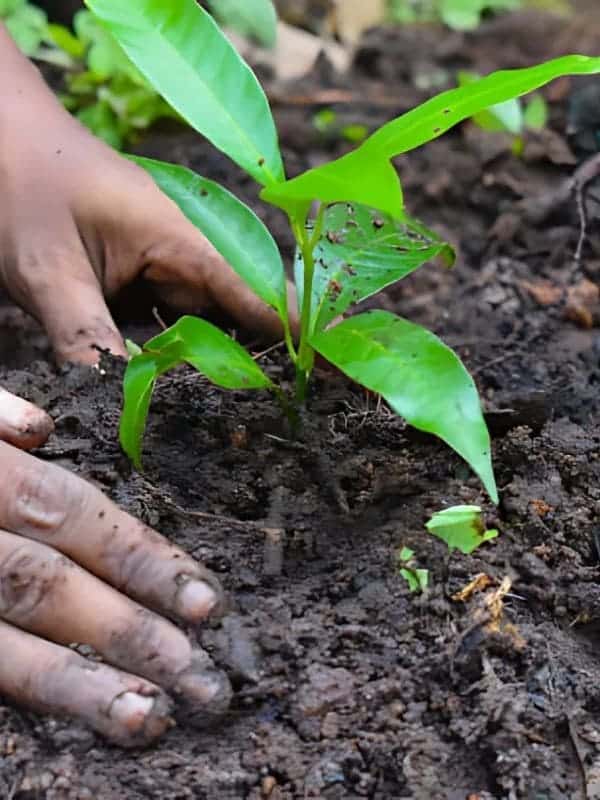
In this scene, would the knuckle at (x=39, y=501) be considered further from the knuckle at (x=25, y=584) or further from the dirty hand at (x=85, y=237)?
the dirty hand at (x=85, y=237)

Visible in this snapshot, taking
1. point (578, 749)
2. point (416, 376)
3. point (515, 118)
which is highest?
point (416, 376)

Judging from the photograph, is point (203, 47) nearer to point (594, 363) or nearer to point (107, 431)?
point (107, 431)

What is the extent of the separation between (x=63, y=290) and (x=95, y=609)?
68cm

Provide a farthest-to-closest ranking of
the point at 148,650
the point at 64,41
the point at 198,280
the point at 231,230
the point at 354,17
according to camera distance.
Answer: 1. the point at 354,17
2. the point at 64,41
3. the point at 198,280
4. the point at 231,230
5. the point at 148,650

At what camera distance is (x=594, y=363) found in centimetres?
183

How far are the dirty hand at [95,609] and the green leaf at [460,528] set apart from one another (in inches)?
11.0

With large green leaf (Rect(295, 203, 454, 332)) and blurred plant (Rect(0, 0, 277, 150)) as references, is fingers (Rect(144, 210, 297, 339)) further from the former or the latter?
blurred plant (Rect(0, 0, 277, 150))

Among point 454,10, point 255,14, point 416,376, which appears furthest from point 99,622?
point 454,10

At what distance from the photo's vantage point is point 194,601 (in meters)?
1.08

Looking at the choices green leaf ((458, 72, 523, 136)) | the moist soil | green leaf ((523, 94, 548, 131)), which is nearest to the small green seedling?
the moist soil

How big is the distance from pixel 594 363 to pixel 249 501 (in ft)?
2.70

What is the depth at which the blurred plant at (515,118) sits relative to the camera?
2408 millimetres

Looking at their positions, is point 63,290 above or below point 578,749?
above

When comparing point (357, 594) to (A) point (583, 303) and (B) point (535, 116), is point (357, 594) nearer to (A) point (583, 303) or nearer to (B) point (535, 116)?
(A) point (583, 303)
